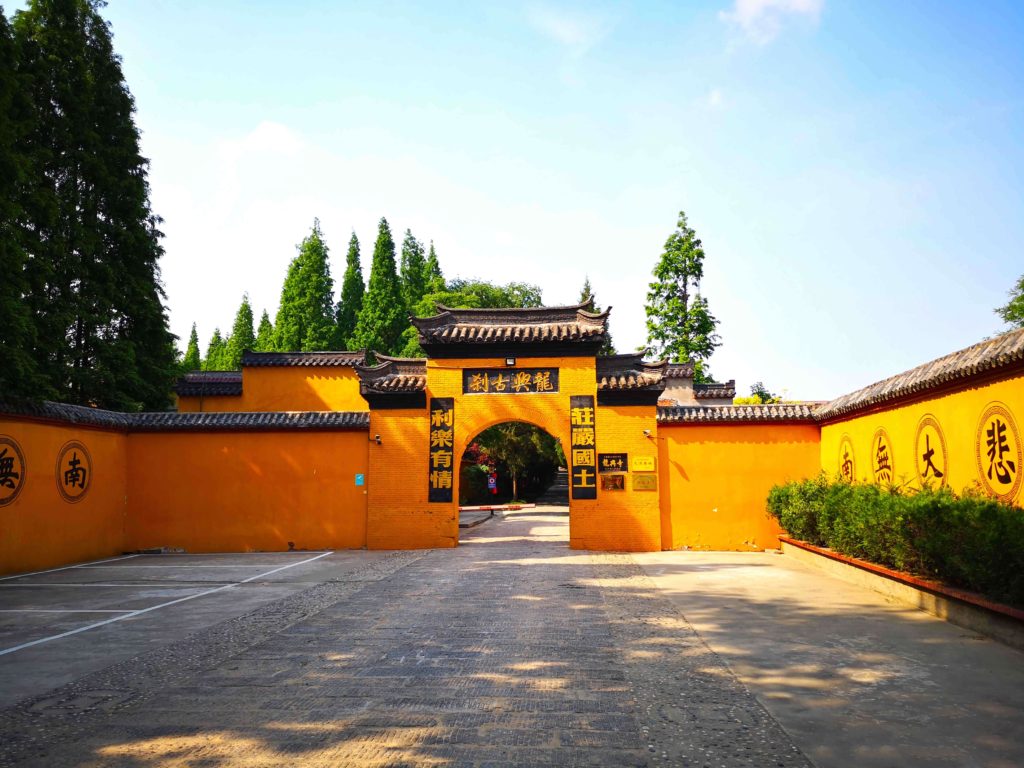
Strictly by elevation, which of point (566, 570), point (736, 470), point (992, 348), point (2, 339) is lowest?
point (566, 570)

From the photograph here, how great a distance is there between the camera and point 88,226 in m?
15.1

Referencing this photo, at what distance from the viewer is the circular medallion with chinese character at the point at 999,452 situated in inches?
259

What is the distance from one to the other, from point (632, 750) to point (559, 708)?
0.72m

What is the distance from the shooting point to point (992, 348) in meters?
7.04

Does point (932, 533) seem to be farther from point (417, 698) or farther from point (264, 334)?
point (264, 334)

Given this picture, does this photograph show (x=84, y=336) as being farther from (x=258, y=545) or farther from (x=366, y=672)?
(x=366, y=672)

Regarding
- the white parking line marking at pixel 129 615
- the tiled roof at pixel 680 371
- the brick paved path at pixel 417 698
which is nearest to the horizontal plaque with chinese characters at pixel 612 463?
the brick paved path at pixel 417 698

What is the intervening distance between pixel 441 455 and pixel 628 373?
13.5ft

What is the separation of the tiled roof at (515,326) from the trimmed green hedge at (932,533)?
533cm

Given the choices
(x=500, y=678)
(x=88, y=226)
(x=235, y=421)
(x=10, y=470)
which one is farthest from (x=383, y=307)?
(x=500, y=678)

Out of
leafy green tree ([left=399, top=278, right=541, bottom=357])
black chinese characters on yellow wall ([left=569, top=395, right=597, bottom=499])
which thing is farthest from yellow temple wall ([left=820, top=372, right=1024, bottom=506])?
leafy green tree ([left=399, top=278, right=541, bottom=357])

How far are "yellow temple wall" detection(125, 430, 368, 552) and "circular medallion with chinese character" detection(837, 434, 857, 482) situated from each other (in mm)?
8929

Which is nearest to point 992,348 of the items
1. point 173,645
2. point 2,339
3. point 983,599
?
point 983,599

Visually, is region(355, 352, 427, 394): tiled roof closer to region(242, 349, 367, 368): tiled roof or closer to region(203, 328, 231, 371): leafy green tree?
region(242, 349, 367, 368): tiled roof
